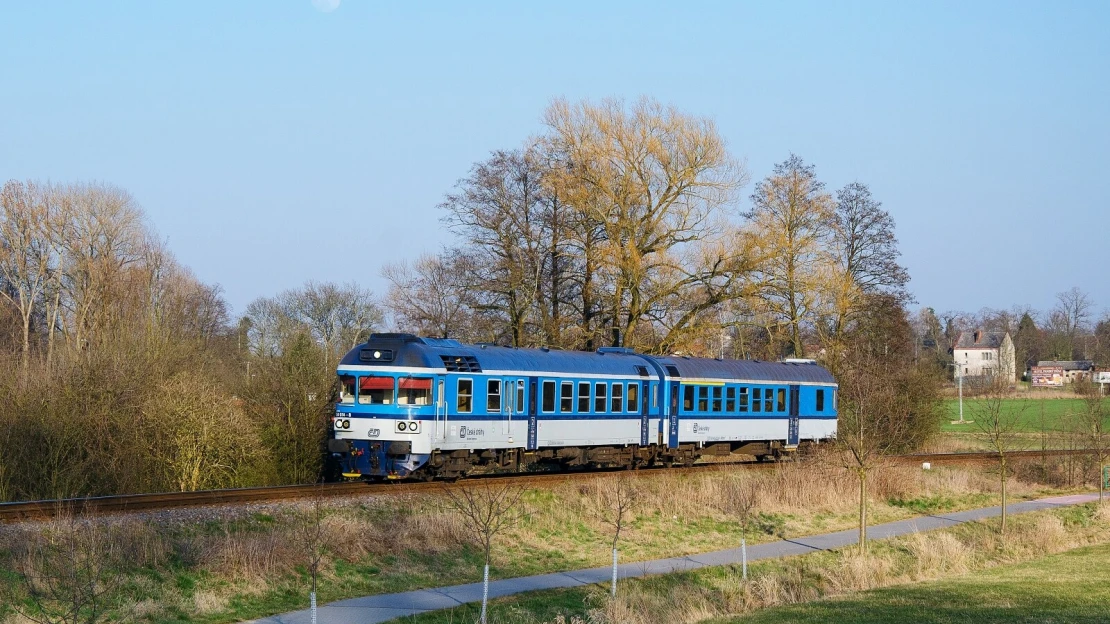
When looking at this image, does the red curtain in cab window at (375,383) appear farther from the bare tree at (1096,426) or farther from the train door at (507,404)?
the bare tree at (1096,426)

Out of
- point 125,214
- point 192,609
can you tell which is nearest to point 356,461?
point 192,609

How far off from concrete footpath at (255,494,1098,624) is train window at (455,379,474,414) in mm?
6484

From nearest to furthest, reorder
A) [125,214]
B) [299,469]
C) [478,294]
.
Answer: [299,469] → [478,294] → [125,214]

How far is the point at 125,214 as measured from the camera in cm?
5281

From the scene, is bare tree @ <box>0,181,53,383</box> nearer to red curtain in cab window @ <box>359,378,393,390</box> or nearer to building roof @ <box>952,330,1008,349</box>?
red curtain in cab window @ <box>359,378,393,390</box>

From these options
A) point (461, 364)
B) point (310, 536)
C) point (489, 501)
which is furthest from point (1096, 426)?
point (310, 536)

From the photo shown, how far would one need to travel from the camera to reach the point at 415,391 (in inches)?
992

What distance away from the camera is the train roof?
25.5 metres

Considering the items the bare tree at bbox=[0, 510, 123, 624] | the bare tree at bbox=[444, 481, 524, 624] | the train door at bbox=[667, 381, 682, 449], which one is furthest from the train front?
the train door at bbox=[667, 381, 682, 449]

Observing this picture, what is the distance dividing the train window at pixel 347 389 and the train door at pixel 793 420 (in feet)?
57.6

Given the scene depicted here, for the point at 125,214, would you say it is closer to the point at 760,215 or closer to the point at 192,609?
the point at 760,215

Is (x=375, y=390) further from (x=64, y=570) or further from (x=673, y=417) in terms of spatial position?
(x=64, y=570)

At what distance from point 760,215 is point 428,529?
27624mm

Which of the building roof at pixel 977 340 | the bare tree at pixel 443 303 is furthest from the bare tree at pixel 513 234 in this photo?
the building roof at pixel 977 340
